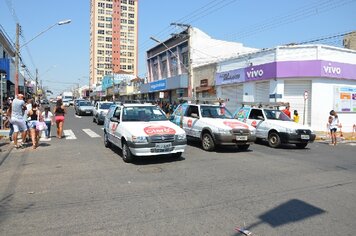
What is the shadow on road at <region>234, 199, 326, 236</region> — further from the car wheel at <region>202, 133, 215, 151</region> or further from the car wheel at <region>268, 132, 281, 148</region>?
the car wheel at <region>268, 132, 281, 148</region>

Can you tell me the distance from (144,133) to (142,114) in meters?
1.59

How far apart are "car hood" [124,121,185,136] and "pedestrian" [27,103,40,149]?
13.6 feet

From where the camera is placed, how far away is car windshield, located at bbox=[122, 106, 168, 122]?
9953 millimetres

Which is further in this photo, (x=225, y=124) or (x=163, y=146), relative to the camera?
(x=225, y=124)

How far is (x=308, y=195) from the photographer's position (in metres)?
6.05

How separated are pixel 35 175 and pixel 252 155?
22.2ft

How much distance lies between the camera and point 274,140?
13.2 metres

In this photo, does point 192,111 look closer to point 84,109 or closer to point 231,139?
point 231,139

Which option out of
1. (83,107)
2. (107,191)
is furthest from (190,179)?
(83,107)

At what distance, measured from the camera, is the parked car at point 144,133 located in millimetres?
8594

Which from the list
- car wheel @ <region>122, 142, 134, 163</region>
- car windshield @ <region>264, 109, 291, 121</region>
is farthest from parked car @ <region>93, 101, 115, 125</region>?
car wheel @ <region>122, 142, 134, 163</region>

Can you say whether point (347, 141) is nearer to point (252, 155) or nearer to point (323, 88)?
point (323, 88)

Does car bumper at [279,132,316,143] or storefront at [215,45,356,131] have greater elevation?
storefront at [215,45,356,131]

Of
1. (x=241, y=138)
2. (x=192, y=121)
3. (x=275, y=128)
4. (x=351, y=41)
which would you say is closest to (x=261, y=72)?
(x=275, y=128)
